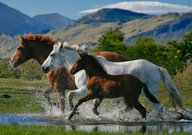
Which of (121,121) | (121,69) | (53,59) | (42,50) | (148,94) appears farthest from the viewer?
(42,50)

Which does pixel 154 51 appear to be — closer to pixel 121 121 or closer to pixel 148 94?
pixel 148 94

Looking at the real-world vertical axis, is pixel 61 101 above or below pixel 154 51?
above

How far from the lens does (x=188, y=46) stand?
81.9 m

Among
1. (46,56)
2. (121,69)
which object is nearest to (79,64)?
(121,69)

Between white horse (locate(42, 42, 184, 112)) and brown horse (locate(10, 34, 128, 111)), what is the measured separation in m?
0.64

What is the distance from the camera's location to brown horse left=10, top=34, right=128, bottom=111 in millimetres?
17469

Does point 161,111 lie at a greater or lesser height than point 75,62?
lesser

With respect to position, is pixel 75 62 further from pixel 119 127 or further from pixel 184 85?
pixel 184 85

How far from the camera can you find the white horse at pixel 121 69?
620 inches

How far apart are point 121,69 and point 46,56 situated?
3.38 m

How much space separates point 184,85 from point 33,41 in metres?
14.7

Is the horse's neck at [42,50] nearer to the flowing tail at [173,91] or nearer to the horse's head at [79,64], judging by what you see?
the horse's head at [79,64]

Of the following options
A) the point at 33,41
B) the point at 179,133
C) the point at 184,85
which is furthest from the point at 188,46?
the point at 179,133

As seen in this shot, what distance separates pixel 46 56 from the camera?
1825 cm
